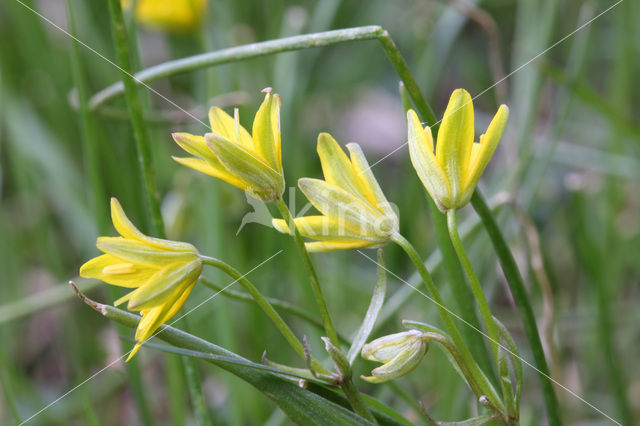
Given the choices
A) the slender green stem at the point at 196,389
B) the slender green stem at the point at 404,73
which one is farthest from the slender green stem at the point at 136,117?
the slender green stem at the point at 404,73

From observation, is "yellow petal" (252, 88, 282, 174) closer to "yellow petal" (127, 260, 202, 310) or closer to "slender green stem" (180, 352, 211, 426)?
"yellow petal" (127, 260, 202, 310)

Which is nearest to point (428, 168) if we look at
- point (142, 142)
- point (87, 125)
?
point (142, 142)

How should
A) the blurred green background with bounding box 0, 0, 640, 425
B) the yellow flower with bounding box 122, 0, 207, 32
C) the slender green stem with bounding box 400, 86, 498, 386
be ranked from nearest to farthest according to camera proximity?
the slender green stem with bounding box 400, 86, 498, 386
the blurred green background with bounding box 0, 0, 640, 425
the yellow flower with bounding box 122, 0, 207, 32

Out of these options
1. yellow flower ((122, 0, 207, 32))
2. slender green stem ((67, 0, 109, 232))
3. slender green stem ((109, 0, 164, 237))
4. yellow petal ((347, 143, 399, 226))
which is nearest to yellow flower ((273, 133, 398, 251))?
yellow petal ((347, 143, 399, 226))

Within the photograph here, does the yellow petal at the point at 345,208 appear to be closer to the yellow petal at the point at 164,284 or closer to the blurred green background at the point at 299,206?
the yellow petal at the point at 164,284

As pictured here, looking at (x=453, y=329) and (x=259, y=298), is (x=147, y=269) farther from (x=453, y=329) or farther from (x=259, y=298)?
(x=453, y=329)

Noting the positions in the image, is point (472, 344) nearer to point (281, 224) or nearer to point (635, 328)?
point (281, 224)
